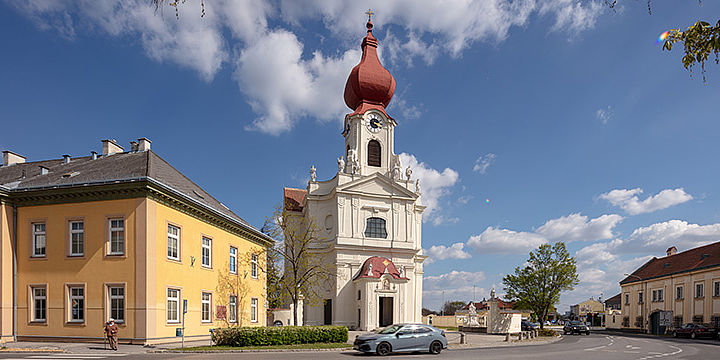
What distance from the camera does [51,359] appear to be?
1658 centimetres

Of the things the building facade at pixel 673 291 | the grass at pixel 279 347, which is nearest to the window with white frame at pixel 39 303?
the grass at pixel 279 347

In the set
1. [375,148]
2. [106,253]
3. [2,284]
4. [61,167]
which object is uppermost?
[375,148]

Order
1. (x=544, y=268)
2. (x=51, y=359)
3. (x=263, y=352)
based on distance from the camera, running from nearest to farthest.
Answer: (x=51, y=359), (x=263, y=352), (x=544, y=268)

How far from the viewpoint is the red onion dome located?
52.5 m

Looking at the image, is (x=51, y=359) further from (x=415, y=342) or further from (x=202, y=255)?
(x=415, y=342)

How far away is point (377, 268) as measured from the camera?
143 ft

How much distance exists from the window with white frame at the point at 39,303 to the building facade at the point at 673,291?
1963 inches

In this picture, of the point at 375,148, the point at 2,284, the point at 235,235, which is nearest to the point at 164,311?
the point at 2,284

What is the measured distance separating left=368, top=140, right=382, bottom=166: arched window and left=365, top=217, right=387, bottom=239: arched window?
6.59 metres

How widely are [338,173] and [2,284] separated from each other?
96.3 ft

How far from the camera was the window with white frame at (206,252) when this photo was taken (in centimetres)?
2696

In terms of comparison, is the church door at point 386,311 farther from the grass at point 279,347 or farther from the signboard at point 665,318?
the signboard at point 665,318

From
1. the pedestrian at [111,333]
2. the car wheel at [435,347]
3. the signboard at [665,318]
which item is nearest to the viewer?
the pedestrian at [111,333]

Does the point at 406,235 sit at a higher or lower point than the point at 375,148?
lower
